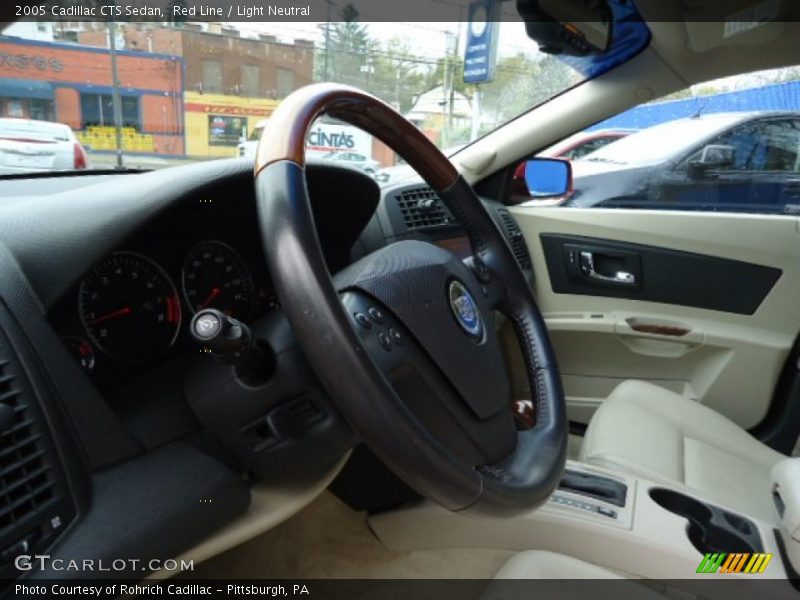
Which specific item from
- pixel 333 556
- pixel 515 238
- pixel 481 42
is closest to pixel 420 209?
pixel 515 238

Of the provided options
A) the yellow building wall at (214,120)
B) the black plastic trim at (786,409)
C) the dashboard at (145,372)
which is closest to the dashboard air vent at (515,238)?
the black plastic trim at (786,409)

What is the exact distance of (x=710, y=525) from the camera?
4.19 feet

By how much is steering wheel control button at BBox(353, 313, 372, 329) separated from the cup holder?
0.80m

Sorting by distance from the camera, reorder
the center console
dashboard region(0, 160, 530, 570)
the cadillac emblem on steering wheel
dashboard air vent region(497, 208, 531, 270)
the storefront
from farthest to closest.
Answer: dashboard air vent region(497, 208, 531, 270) → the storefront → the center console → the cadillac emblem on steering wheel → dashboard region(0, 160, 530, 570)

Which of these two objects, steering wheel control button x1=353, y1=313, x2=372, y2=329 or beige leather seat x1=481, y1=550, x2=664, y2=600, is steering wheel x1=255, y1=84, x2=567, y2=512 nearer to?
steering wheel control button x1=353, y1=313, x2=372, y2=329

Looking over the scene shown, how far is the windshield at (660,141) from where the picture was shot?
219 centimetres

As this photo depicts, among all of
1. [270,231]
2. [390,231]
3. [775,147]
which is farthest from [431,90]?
[270,231]

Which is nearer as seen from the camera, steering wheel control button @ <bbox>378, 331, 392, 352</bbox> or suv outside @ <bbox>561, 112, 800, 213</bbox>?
steering wheel control button @ <bbox>378, 331, 392, 352</bbox>

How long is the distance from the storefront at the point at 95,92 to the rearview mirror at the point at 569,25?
1014 millimetres

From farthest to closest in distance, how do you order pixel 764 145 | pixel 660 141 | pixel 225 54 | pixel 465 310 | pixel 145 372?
pixel 660 141
pixel 764 145
pixel 225 54
pixel 145 372
pixel 465 310

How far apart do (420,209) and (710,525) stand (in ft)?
4.09

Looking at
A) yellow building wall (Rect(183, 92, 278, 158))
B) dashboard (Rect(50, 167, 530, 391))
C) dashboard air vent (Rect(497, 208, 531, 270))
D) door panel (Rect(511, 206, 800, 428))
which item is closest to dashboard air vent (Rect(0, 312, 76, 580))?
dashboard (Rect(50, 167, 530, 391))

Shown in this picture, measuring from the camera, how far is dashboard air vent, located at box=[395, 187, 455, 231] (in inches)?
81.2

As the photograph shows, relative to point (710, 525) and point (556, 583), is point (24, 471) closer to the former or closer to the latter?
point (556, 583)
